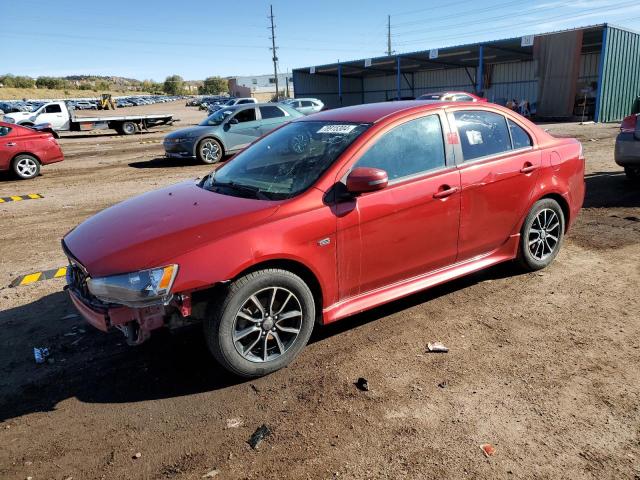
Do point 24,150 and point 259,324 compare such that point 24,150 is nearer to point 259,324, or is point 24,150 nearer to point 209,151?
point 209,151

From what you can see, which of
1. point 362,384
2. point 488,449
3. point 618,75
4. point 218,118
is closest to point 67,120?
point 218,118

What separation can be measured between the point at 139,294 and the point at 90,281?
390 millimetres

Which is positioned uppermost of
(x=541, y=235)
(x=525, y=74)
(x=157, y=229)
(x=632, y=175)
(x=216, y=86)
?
(x=216, y=86)

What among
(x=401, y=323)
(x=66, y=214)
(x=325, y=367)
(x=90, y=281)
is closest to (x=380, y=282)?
(x=401, y=323)

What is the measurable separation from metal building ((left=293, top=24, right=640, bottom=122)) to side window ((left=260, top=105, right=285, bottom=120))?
19.6 meters

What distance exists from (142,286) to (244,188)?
1210 millimetres

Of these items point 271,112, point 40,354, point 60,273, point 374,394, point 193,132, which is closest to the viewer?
point 374,394

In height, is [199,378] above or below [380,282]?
below

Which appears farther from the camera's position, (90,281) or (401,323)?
(401,323)

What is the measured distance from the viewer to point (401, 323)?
3.96m

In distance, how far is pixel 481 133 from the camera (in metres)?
4.26

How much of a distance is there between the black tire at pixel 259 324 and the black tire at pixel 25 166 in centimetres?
1203

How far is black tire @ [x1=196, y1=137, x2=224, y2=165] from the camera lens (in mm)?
13749

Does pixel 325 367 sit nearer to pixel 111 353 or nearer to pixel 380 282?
pixel 380 282
